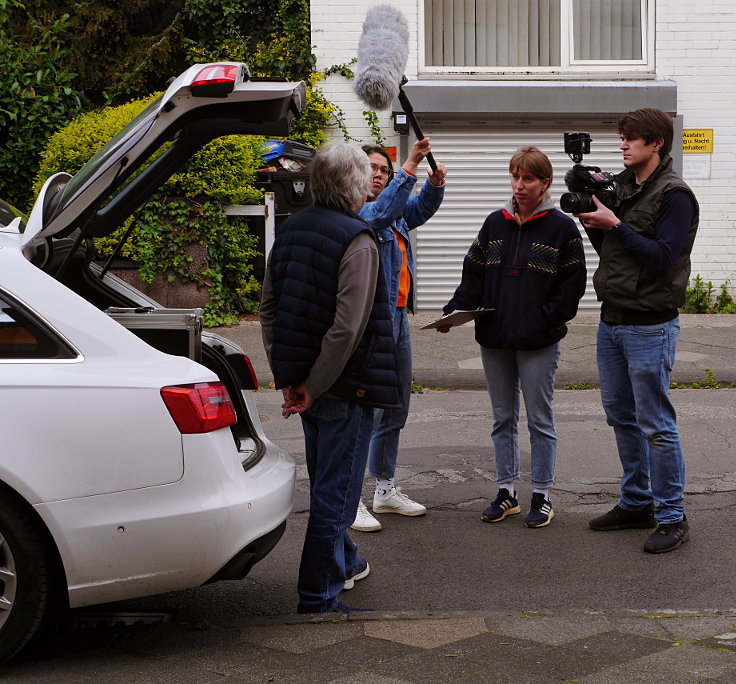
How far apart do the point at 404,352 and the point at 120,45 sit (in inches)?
515

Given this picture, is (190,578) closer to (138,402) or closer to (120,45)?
(138,402)

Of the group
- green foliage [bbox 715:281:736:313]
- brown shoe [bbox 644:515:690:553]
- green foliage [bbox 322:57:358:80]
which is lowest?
green foliage [bbox 715:281:736:313]

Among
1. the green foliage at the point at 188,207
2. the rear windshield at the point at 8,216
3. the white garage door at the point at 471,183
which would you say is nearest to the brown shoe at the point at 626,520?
the rear windshield at the point at 8,216

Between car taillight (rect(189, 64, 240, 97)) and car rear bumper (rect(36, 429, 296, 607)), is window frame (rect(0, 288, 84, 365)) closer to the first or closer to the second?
car rear bumper (rect(36, 429, 296, 607))

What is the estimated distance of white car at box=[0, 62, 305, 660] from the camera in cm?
357

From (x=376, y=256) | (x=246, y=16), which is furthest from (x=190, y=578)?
(x=246, y=16)

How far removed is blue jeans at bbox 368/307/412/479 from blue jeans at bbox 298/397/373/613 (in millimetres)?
1323

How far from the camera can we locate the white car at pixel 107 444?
140 inches

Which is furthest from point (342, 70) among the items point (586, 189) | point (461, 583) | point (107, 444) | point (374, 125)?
point (107, 444)

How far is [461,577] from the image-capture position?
4922 mm

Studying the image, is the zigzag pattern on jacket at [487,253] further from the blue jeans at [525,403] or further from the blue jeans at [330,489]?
the blue jeans at [330,489]

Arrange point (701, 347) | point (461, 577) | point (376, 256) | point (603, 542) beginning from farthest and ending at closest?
point (701, 347), point (603, 542), point (461, 577), point (376, 256)

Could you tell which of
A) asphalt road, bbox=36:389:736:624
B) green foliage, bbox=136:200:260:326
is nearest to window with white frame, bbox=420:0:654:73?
green foliage, bbox=136:200:260:326

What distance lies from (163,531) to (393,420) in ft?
7.28
